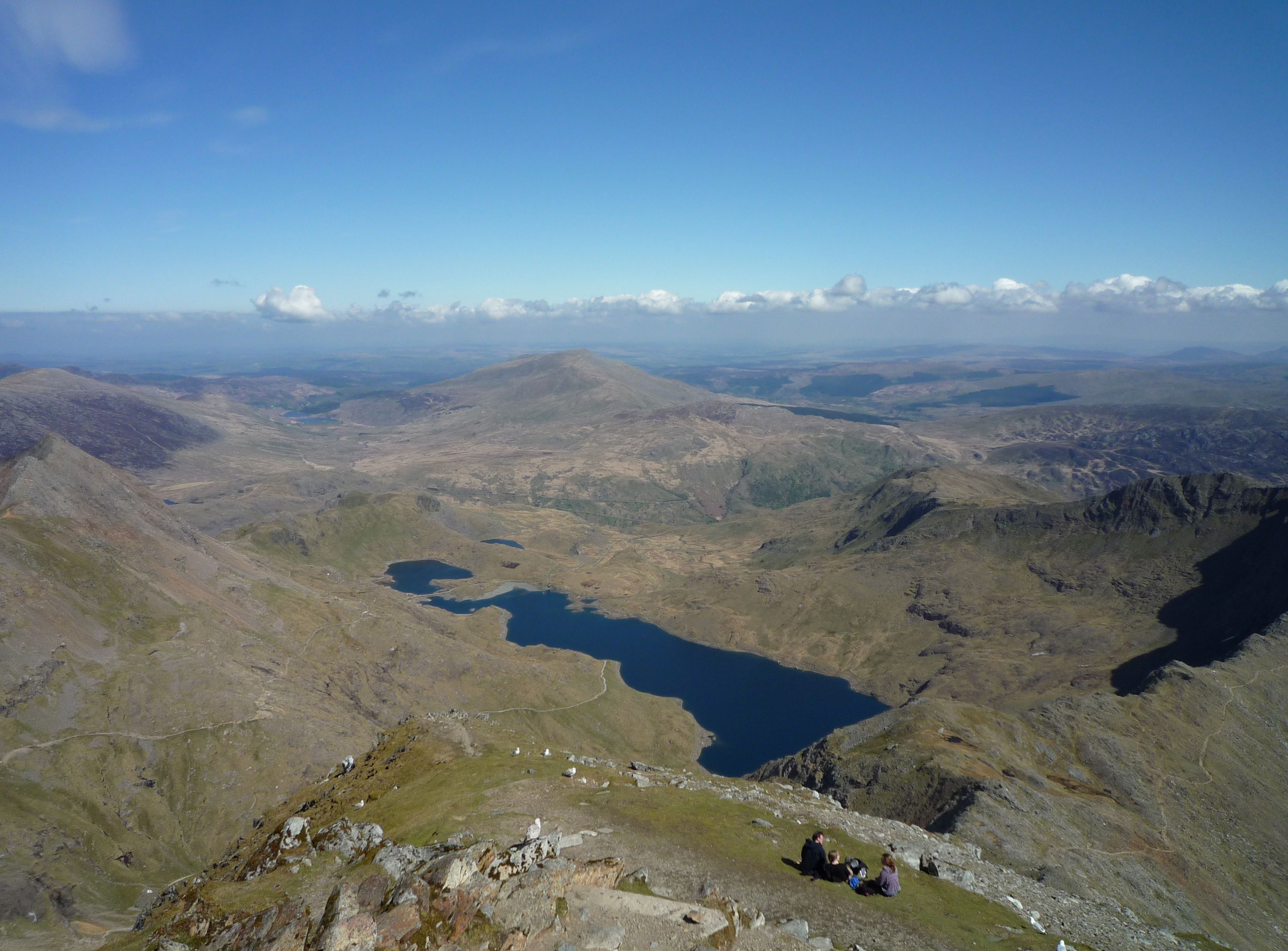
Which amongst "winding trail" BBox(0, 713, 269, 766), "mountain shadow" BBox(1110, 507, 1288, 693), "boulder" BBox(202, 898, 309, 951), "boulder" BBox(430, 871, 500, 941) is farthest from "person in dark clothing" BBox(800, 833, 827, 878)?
"mountain shadow" BBox(1110, 507, 1288, 693)

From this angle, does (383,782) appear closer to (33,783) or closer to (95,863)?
(95,863)

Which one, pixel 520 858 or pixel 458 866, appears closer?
pixel 458 866

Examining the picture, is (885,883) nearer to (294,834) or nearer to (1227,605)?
(294,834)

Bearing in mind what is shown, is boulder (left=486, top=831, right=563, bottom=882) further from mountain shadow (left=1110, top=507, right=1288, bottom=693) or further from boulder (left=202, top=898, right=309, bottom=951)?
mountain shadow (left=1110, top=507, right=1288, bottom=693)

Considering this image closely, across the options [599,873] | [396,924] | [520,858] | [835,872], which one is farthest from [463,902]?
[835,872]

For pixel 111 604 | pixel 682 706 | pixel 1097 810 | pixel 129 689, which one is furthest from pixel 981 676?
pixel 111 604

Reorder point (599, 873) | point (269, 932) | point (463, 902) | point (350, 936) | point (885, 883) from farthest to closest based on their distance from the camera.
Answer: point (885, 883)
point (599, 873)
point (269, 932)
point (463, 902)
point (350, 936)
